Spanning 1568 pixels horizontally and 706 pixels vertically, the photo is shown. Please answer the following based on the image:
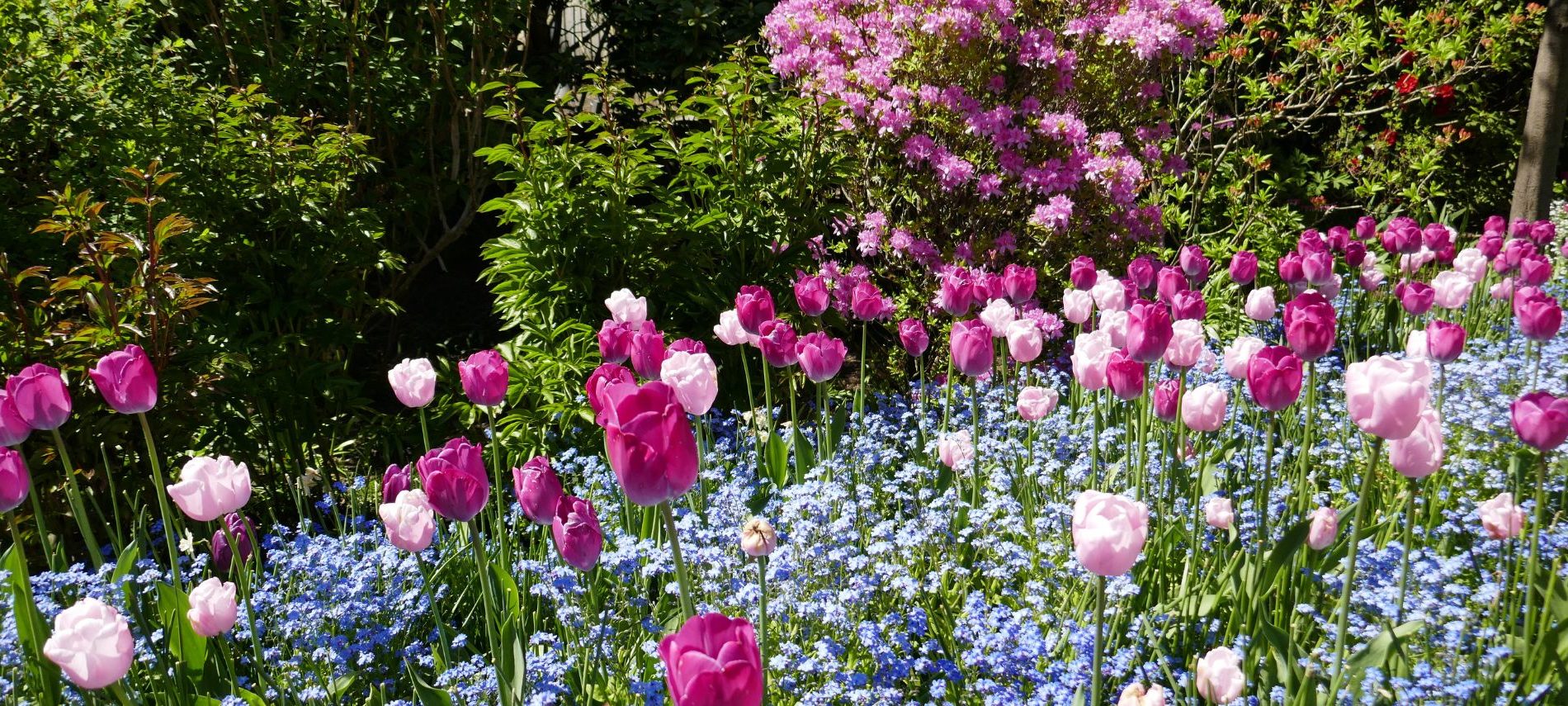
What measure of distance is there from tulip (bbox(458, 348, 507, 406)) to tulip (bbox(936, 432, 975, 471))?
3.69ft

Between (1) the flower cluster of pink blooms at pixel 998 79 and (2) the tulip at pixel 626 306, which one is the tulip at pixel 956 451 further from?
(1) the flower cluster of pink blooms at pixel 998 79

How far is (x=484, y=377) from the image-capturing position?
7.32ft

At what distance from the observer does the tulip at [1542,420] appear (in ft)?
6.02

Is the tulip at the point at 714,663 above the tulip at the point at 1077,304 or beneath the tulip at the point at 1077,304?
above

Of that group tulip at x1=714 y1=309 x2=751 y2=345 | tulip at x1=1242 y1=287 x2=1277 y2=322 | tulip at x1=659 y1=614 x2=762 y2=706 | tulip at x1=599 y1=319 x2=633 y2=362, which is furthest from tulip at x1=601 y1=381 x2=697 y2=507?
tulip at x1=1242 y1=287 x2=1277 y2=322

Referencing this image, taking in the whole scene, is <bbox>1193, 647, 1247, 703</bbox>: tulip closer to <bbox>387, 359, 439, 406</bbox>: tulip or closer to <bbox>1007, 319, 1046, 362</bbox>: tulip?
<bbox>1007, 319, 1046, 362</bbox>: tulip

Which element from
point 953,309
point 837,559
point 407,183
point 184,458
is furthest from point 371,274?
point 837,559

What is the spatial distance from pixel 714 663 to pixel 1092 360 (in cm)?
163

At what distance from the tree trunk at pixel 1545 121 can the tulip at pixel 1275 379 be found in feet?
17.4

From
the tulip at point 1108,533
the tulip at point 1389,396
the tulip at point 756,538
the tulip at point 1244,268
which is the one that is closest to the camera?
the tulip at point 1108,533

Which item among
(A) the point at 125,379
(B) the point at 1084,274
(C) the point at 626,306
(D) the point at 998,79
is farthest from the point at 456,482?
(D) the point at 998,79

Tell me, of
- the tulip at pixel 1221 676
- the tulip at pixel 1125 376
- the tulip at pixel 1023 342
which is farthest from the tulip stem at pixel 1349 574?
the tulip at pixel 1023 342

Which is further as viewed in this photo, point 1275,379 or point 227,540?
point 227,540

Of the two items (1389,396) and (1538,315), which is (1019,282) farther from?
(1389,396)
